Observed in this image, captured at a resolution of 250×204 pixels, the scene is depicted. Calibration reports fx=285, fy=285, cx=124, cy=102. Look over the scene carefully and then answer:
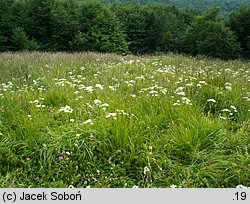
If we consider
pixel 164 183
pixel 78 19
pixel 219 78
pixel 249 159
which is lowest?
pixel 164 183

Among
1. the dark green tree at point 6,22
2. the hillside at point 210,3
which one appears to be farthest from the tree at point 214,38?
the hillside at point 210,3

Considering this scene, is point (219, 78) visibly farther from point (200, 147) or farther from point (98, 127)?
point (98, 127)

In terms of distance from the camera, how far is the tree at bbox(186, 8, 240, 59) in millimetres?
18422

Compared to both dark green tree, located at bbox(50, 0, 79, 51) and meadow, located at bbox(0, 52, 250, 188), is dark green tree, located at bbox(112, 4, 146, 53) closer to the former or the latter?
dark green tree, located at bbox(50, 0, 79, 51)

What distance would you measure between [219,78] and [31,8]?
55.1 feet

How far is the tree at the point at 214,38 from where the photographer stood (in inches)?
725

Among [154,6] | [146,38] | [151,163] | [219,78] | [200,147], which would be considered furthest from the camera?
[154,6]

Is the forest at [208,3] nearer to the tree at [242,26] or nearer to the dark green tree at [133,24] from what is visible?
the dark green tree at [133,24]

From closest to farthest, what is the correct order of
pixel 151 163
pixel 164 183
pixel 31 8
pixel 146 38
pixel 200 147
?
pixel 164 183 < pixel 151 163 < pixel 200 147 < pixel 31 8 < pixel 146 38

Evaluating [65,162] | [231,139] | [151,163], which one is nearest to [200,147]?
[231,139]

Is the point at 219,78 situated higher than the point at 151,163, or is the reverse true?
the point at 219,78

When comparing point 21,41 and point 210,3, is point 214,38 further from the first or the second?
point 210,3

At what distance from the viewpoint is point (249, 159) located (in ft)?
11.3

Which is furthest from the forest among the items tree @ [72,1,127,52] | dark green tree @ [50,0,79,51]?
dark green tree @ [50,0,79,51]
